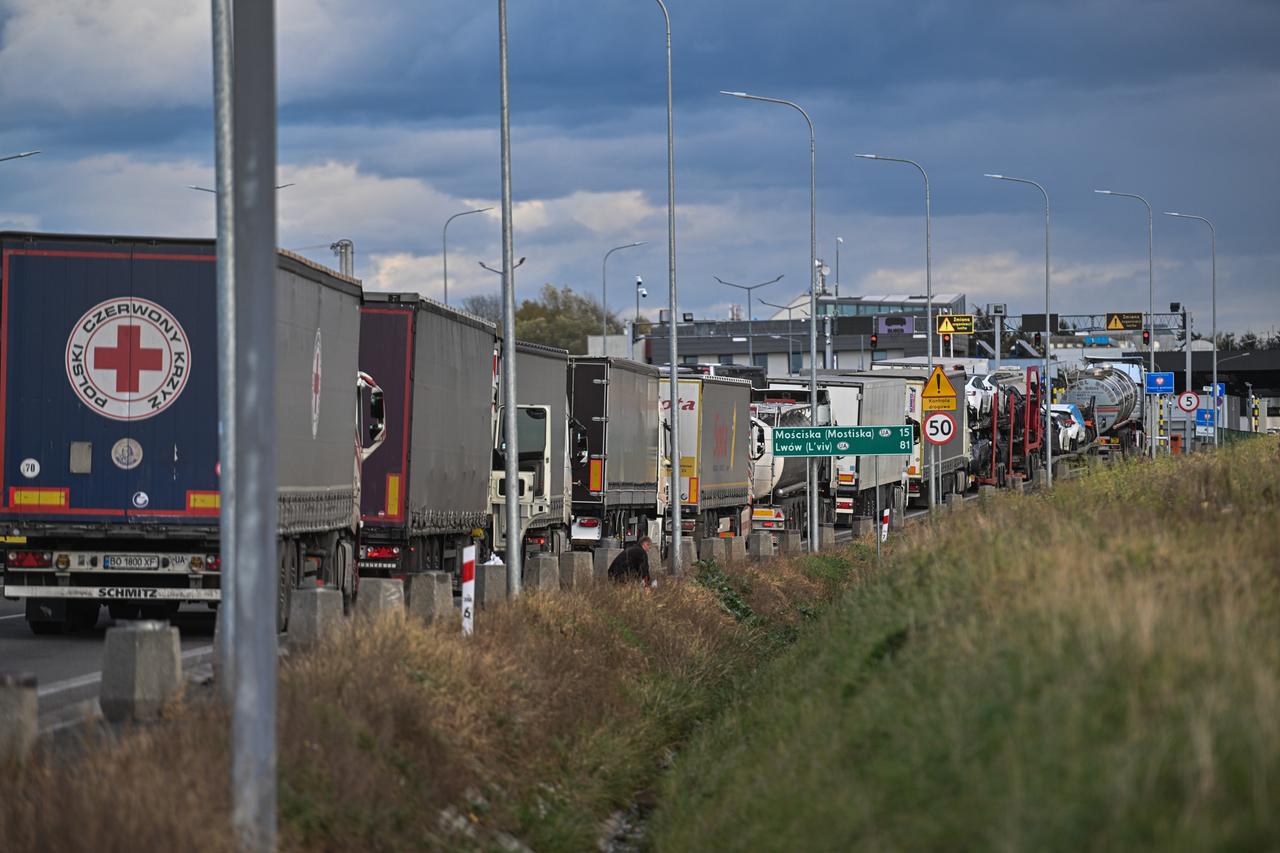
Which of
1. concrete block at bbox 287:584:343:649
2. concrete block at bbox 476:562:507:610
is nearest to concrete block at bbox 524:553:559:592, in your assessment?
concrete block at bbox 476:562:507:610

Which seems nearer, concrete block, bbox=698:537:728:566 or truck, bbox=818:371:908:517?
concrete block, bbox=698:537:728:566

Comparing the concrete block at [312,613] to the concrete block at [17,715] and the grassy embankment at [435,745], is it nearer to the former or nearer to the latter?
the grassy embankment at [435,745]

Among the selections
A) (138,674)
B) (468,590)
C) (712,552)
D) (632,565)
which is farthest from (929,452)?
(138,674)

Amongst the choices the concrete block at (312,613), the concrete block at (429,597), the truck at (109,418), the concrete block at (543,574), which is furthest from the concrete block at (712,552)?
the concrete block at (312,613)

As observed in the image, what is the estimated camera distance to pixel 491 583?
1767cm

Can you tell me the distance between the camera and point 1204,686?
6.53 meters

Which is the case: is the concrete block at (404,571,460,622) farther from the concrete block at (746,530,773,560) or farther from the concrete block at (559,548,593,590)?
the concrete block at (746,530,773,560)

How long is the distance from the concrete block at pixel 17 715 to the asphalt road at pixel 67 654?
152cm

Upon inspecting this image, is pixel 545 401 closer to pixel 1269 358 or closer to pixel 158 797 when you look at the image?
pixel 158 797

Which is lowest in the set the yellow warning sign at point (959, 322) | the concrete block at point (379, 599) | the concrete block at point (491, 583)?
the concrete block at point (491, 583)

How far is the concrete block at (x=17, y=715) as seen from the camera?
26.8 ft

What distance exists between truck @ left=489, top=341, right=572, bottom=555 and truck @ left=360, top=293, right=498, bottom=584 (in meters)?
2.09

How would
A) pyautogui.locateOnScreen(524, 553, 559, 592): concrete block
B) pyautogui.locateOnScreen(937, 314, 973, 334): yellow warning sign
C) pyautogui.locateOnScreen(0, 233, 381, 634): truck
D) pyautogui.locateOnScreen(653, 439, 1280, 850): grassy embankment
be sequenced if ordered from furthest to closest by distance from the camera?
pyautogui.locateOnScreen(937, 314, 973, 334): yellow warning sign, pyautogui.locateOnScreen(524, 553, 559, 592): concrete block, pyautogui.locateOnScreen(0, 233, 381, 634): truck, pyautogui.locateOnScreen(653, 439, 1280, 850): grassy embankment

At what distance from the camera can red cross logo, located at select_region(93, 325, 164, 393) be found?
54.9ft
